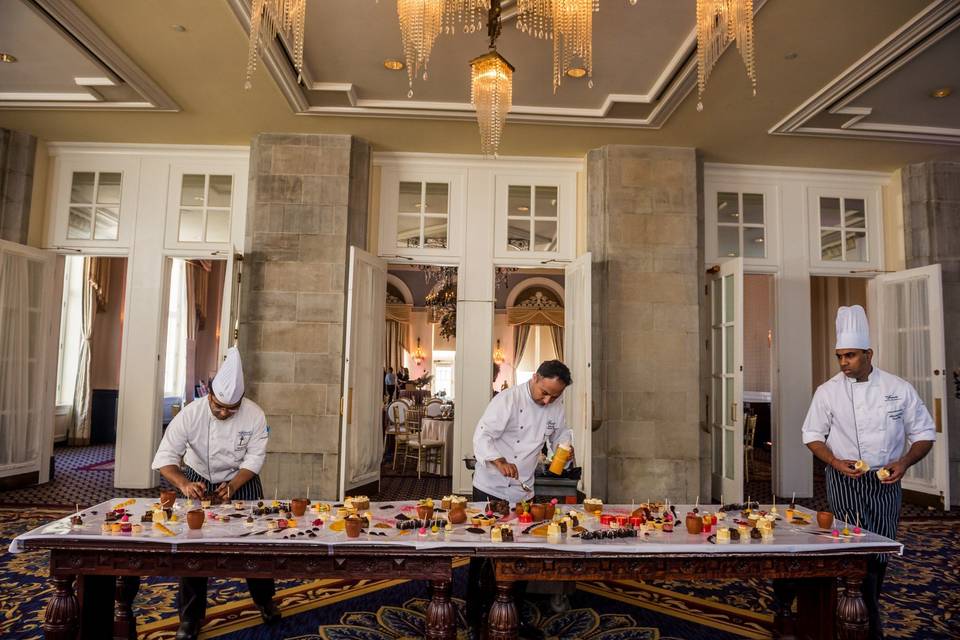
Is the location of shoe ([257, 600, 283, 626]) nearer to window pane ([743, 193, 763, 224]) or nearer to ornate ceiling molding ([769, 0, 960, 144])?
ornate ceiling molding ([769, 0, 960, 144])

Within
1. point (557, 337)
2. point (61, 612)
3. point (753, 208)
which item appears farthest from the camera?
point (557, 337)

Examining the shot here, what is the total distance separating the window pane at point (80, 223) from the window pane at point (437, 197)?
360 centimetres

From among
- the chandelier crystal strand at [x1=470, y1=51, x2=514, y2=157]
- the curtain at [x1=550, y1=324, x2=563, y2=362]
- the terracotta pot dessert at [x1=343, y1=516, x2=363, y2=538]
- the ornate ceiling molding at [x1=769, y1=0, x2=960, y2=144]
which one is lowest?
the terracotta pot dessert at [x1=343, y1=516, x2=363, y2=538]

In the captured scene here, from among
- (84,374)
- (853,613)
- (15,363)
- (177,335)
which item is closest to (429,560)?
(853,613)

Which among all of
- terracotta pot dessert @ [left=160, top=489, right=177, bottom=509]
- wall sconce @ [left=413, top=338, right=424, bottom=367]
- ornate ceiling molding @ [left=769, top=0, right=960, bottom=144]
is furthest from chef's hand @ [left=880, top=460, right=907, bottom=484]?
wall sconce @ [left=413, top=338, right=424, bottom=367]

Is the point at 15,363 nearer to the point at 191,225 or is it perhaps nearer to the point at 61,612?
the point at 191,225

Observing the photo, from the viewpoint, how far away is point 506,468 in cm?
326

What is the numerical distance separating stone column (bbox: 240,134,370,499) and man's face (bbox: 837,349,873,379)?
4.39 m

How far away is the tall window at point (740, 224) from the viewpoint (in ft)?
22.9

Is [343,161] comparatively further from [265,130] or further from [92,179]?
[92,179]

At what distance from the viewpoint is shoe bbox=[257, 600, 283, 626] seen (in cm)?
320

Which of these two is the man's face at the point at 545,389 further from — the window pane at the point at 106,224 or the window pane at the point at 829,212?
the window pane at the point at 106,224

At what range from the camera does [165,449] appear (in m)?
3.22

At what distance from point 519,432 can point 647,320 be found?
3.25 metres
